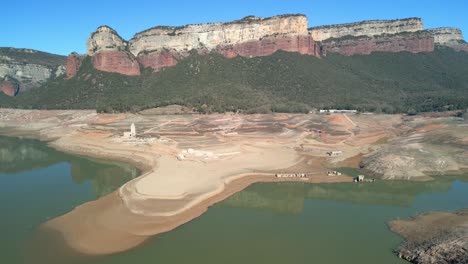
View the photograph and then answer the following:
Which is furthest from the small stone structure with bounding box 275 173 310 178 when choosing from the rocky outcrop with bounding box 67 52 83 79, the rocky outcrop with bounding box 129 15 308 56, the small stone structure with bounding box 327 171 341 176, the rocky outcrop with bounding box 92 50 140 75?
the rocky outcrop with bounding box 67 52 83 79

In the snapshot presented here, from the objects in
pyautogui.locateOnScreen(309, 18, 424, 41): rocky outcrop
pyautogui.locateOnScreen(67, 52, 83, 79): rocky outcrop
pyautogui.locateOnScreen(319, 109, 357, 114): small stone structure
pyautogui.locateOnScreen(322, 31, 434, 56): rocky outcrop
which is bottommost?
pyautogui.locateOnScreen(319, 109, 357, 114): small stone structure

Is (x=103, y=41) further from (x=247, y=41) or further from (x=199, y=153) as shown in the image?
(x=199, y=153)

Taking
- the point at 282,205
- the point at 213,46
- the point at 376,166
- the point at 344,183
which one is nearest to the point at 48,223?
the point at 282,205

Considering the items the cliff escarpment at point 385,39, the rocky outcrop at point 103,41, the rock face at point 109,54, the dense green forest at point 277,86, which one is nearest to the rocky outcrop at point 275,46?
the dense green forest at point 277,86

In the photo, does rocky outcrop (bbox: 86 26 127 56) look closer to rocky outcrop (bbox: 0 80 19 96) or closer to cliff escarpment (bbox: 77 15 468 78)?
cliff escarpment (bbox: 77 15 468 78)

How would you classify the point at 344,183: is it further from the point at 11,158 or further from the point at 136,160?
the point at 11,158

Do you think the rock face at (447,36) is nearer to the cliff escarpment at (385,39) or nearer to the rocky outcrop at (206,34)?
the cliff escarpment at (385,39)

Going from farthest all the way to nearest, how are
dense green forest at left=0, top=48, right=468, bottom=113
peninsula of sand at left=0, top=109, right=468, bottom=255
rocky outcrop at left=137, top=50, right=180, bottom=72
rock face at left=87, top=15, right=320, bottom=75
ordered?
rocky outcrop at left=137, top=50, right=180, bottom=72 → rock face at left=87, top=15, right=320, bottom=75 → dense green forest at left=0, top=48, right=468, bottom=113 → peninsula of sand at left=0, top=109, right=468, bottom=255
